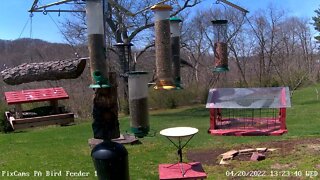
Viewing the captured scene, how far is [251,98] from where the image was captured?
12.3 meters

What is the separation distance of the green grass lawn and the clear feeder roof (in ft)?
3.71

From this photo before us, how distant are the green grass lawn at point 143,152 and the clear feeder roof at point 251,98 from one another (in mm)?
1131

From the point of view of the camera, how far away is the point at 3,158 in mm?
10773

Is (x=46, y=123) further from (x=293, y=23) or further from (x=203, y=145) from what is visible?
(x=293, y=23)

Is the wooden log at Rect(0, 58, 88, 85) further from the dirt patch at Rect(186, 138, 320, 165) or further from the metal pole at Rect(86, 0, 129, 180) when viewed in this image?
the dirt patch at Rect(186, 138, 320, 165)

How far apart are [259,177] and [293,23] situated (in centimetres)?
3107

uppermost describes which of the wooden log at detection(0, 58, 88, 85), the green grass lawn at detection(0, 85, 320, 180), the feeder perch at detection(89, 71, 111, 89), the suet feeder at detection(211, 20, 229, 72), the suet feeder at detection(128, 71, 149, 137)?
the suet feeder at detection(211, 20, 229, 72)

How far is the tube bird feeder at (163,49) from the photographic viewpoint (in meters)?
4.62

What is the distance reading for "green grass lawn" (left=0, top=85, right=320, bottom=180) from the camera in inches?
350

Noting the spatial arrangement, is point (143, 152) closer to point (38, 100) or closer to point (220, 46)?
point (38, 100)

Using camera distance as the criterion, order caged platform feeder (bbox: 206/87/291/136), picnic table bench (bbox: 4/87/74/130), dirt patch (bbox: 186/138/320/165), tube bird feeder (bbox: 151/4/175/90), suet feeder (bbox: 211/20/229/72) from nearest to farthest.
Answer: tube bird feeder (bbox: 151/4/175/90)
suet feeder (bbox: 211/20/229/72)
dirt patch (bbox: 186/138/320/165)
picnic table bench (bbox: 4/87/74/130)
caged platform feeder (bbox: 206/87/291/136)

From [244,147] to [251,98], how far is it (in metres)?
1.68

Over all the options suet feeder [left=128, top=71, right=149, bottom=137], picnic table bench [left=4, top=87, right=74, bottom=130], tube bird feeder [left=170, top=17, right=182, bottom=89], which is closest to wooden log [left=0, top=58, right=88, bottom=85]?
suet feeder [left=128, top=71, right=149, bottom=137]

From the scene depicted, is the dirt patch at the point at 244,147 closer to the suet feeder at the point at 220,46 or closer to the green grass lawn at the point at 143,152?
the green grass lawn at the point at 143,152
